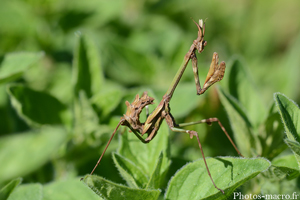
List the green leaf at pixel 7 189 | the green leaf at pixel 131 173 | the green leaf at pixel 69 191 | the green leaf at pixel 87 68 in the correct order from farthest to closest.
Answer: the green leaf at pixel 87 68 < the green leaf at pixel 69 191 < the green leaf at pixel 131 173 < the green leaf at pixel 7 189

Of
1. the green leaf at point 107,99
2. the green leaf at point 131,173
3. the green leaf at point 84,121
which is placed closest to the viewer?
the green leaf at point 131,173

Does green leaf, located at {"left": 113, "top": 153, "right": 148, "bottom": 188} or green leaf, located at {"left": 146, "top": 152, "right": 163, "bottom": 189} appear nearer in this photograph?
green leaf, located at {"left": 146, "top": 152, "right": 163, "bottom": 189}

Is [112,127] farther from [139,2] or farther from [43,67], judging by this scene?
[139,2]

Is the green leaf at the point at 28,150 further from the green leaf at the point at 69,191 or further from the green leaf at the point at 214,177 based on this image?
the green leaf at the point at 214,177

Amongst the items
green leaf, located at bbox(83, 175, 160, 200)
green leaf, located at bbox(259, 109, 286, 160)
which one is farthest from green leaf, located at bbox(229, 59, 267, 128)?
green leaf, located at bbox(83, 175, 160, 200)

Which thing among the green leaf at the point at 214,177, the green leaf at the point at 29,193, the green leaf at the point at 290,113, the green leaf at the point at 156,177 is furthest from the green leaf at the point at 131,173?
the green leaf at the point at 290,113

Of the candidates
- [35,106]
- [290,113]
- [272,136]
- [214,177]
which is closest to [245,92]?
[272,136]

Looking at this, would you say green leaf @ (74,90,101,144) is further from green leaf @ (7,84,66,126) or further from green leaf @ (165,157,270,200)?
green leaf @ (165,157,270,200)
